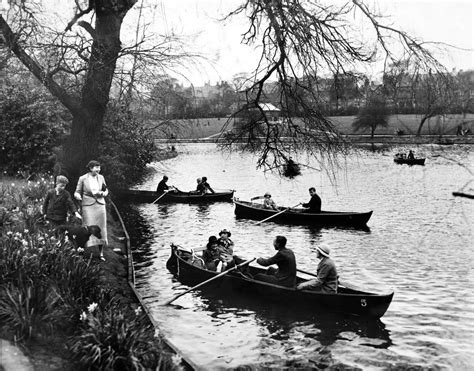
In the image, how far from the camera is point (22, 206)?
13.4m

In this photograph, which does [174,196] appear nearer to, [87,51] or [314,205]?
[314,205]

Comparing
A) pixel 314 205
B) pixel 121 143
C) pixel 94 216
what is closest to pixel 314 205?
pixel 314 205

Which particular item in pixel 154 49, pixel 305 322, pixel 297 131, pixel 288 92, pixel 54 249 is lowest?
pixel 305 322

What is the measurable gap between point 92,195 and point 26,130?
1378cm

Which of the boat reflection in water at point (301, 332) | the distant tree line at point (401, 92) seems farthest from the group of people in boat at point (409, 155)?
the distant tree line at point (401, 92)

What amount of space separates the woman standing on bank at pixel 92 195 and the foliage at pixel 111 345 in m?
4.69

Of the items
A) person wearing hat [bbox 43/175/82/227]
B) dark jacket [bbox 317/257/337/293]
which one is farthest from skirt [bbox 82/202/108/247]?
dark jacket [bbox 317/257/337/293]

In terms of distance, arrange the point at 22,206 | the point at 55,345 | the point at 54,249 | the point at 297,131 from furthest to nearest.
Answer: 1. the point at 22,206
2. the point at 54,249
3. the point at 297,131
4. the point at 55,345

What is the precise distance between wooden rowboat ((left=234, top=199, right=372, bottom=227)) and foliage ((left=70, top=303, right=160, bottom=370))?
53.2 feet

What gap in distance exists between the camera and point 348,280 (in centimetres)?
1544

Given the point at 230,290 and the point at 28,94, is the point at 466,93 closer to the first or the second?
the point at 230,290

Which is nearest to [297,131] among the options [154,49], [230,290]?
[154,49]

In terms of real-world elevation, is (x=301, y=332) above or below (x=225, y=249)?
below

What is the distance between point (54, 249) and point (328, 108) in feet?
16.2
